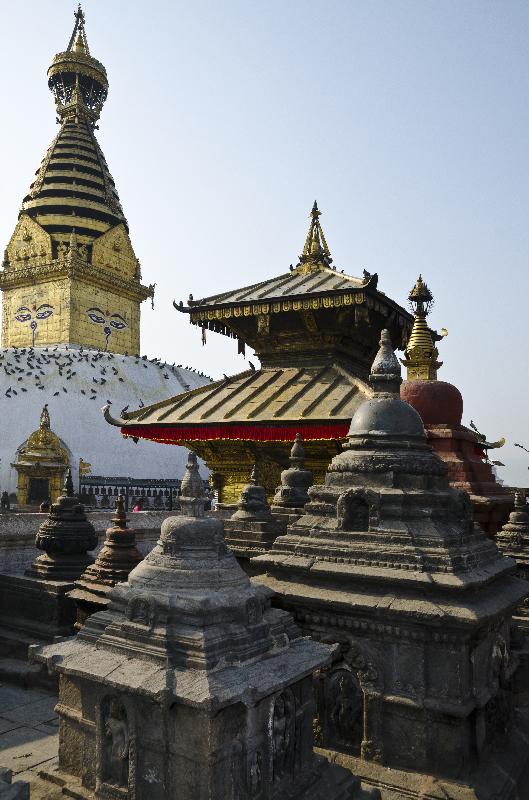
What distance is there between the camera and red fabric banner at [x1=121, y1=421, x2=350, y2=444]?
10469 mm

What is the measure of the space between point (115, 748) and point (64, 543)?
5.46 metres

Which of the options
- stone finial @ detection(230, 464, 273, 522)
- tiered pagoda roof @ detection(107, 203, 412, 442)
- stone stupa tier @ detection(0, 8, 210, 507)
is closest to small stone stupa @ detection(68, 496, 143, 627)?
stone finial @ detection(230, 464, 273, 522)

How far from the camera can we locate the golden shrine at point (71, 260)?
42.5 metres

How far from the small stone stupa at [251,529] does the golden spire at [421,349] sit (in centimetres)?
420

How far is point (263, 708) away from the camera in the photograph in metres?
4.09

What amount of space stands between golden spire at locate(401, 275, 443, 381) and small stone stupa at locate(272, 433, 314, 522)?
282 centimetres

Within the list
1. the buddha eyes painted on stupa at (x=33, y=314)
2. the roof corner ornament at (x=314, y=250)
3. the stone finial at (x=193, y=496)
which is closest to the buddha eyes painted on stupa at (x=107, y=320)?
the buddha eyes painted on stupa at (x=33, y=314)

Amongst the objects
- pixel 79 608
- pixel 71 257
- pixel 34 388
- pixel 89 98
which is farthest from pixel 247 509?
pixel 89 98

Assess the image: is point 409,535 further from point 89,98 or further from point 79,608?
point 89,98

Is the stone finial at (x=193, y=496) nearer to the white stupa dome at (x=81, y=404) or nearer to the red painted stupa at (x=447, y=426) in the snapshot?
the red painted stupa at (x=447, y=426)

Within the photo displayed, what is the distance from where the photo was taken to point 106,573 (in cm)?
778

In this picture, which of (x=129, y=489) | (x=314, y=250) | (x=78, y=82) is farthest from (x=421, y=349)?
(x=78, y=82)

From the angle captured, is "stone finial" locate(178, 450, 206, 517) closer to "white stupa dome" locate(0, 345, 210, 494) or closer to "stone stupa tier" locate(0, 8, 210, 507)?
"white stupa dome" locate(0, 345, 210, 494)

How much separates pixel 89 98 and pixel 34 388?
26.8 m
